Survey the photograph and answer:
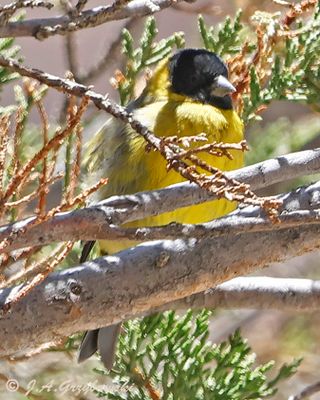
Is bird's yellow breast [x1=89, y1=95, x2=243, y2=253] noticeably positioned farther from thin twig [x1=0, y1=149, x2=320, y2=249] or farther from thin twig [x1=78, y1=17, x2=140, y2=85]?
thin twig [x1=0, y1=149, x2=320, y2=249]

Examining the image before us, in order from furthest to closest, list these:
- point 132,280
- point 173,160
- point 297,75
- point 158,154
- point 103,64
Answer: point 103,64, point 158,154, point 297,75, point 132,280, point 173,160

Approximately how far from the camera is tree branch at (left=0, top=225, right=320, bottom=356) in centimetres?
185

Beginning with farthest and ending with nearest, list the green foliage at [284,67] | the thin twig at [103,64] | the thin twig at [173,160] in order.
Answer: the thin twig at [103,64], the green foliage at [284,67], the thin twig at [173,160]

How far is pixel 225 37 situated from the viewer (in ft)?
9.23

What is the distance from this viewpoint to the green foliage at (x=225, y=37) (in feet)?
9.07

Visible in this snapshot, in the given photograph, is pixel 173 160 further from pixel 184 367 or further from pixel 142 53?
pixel 142 53

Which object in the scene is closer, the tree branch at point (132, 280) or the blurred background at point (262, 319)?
the tree branch at point (132, 280)

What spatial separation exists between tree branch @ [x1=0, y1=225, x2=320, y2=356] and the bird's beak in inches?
36.6

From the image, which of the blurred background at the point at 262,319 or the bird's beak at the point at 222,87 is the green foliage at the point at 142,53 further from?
the blurred background at the point at 262,319

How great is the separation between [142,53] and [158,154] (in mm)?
273

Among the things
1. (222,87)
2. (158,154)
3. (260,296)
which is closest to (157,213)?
(260,296)

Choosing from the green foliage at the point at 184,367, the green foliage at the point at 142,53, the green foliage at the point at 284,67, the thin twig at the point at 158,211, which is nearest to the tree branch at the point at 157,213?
the thin twig at the point at 158,211

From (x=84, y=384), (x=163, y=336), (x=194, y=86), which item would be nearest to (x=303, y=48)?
(x=194, y=86)

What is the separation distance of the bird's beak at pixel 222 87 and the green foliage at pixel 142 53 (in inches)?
6.2
